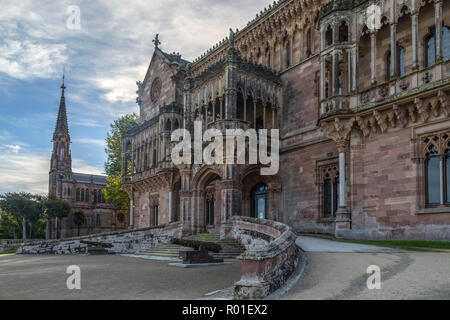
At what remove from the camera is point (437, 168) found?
16.4 m

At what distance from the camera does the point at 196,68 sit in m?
35.6

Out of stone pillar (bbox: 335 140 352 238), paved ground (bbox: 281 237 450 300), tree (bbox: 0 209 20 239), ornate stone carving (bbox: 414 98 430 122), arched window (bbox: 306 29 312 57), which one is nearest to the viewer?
paved ground (bbox: 281 237 450 300)

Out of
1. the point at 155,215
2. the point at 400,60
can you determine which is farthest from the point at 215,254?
the point at 155,215

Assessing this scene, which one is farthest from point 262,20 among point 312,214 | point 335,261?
point 335,261

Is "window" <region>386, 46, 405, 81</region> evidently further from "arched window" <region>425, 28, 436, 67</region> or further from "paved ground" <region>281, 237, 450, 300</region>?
"paved ground" <region>281, 237, 450, 300</region>

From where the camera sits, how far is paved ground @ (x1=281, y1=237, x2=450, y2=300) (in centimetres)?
775

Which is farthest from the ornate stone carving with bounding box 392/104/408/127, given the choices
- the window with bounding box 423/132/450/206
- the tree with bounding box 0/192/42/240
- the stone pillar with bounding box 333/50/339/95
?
the tree with bounding box 0/192/42/240

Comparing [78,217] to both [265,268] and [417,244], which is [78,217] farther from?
[265,268]

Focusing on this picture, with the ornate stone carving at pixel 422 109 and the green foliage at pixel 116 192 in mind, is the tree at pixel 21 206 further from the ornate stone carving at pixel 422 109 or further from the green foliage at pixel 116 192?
the ornate stone carving at pixel 422 109

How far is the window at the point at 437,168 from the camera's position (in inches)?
629

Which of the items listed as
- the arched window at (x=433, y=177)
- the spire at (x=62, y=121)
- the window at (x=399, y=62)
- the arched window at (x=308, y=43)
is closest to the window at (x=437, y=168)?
the arched window at (x=433, y=177)

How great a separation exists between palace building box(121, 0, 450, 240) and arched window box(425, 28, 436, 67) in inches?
1.8
